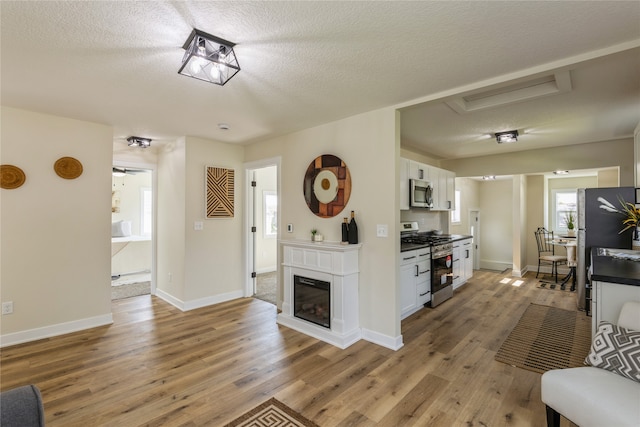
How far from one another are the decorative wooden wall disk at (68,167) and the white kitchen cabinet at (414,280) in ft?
13.1

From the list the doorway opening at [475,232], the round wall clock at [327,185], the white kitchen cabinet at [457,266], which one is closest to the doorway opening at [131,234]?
the round wall clock at [327,185]

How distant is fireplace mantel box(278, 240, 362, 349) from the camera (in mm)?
3133

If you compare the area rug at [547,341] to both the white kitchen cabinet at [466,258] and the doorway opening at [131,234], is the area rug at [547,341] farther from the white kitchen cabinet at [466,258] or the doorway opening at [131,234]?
the doorway opening at [131,234]

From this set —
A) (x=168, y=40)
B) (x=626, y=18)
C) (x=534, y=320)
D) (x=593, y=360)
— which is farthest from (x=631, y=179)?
(x=168, y=40)

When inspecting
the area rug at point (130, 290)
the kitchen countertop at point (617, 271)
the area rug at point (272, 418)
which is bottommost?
the area rug at point (272, 418)

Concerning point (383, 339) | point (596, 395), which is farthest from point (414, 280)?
point (596, 395)

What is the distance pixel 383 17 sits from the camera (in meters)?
1.67

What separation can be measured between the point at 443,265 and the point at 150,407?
404 centimetres

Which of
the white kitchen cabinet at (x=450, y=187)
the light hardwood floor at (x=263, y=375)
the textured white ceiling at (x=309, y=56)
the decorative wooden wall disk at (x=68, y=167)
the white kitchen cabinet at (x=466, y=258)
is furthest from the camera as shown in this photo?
the white kitchen cabinet at (x=450, y=187)

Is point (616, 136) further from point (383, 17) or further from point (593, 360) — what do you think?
point (383, 17)

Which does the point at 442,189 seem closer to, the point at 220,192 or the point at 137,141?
the point at 220,192

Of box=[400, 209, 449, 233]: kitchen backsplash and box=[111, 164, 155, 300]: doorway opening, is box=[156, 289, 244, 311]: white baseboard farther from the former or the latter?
box=[400, 209, 449, 233]: kitchen backsplash

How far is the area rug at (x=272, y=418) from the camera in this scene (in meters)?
1.92

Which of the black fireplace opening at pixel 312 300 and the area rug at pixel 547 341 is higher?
the black fireplace opening at pixel 312 300
